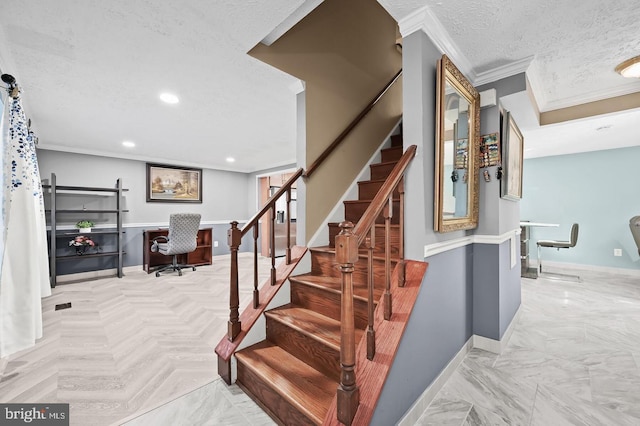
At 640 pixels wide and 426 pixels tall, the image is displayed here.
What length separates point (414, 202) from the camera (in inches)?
62.4

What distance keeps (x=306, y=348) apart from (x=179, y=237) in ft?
12.9

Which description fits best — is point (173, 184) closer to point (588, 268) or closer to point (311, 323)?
point (311, 323)

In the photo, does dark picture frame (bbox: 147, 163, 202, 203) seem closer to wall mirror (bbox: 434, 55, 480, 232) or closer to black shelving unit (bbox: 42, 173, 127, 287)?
black shelving unit (bbox: 42, 173, 127, 287)

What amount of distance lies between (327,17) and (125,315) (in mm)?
3748

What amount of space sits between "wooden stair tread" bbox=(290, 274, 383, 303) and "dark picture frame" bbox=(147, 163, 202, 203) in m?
4.82

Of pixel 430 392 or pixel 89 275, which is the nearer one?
pixel 430 392

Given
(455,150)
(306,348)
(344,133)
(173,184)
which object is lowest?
(306,348)

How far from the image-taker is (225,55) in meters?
1.95

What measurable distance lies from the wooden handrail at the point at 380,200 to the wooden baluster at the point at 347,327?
8cm

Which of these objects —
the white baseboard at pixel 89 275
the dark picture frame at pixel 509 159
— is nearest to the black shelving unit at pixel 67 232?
the white baseboard at pixel 89 275

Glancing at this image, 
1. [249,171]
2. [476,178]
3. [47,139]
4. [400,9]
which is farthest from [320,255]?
[249,171]

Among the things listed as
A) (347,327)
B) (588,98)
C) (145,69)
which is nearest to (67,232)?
(145,69)

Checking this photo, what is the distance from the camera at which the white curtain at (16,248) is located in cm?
161

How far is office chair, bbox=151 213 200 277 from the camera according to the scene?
4.57 metres
